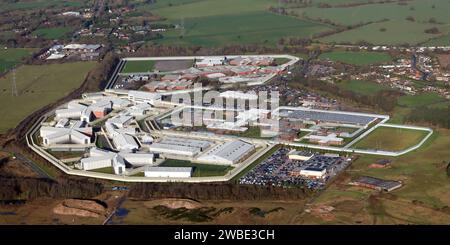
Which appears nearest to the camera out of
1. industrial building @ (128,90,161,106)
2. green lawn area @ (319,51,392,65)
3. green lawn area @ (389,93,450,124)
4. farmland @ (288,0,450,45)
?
green lawn area @ (389,93,450,124)

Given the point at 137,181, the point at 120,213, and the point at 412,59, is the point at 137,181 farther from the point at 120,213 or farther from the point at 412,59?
the point at 412,59

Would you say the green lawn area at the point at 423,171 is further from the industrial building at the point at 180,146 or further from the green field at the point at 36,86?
the green field at the point at 36,86

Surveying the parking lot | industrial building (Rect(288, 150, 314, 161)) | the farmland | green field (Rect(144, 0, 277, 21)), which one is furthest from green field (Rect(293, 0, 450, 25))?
the parking lot

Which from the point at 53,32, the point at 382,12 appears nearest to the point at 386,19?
the point at 382,12

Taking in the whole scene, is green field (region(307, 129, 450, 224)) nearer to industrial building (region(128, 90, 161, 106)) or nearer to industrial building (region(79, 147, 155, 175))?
industrial building (region(79, 147, 155, 175))

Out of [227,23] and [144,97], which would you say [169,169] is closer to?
[144,97]

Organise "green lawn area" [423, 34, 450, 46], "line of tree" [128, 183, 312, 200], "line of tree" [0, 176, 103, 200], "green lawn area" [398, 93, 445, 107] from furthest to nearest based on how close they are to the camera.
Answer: "green lawn area" [423, 34, 450, 46], "green lawn area" [398, 93, 445, 107], "line of tree" [0, 176, 103, 200], "line of tree" [128, 183, 312, 200]

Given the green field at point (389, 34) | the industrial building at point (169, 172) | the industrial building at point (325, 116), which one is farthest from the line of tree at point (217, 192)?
the green field at point (389, 34)
